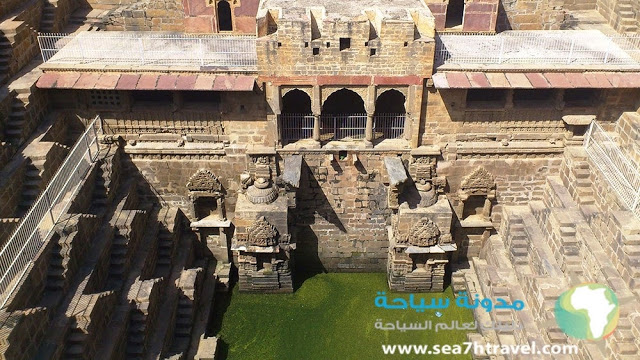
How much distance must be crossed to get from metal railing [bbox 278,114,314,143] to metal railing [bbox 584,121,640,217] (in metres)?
8.64

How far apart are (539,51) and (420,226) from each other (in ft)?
21.6

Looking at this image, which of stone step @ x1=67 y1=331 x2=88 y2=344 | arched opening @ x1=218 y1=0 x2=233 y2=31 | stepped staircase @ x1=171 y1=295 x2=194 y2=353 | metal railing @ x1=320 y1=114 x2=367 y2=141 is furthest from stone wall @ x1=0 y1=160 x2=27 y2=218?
metal railing @ x1=320 y1=114 x2=367 y2=141

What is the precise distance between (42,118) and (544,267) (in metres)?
15.5

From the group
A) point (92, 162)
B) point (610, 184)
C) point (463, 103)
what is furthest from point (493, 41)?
point (92, 162)

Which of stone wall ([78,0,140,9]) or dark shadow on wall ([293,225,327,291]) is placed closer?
dark shadow on wall ([293,225,327,291])

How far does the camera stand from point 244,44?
1870cm

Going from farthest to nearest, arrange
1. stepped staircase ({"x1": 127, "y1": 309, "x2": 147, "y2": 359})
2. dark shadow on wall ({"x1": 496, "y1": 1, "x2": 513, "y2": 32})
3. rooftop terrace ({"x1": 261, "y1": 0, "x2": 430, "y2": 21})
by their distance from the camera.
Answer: dark shadow on wall ({"x1": 496, "y1": 1, "x2": 513, "y2": 32})
rooftop terrace ({"x1": 261, "y1": 0, "x2": 430, "y2": 21})
stepped staircase ({"x1": 127, "y1": 309, "x2": 147, "y2": 359})

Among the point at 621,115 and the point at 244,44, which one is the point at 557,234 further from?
the point at 244,44

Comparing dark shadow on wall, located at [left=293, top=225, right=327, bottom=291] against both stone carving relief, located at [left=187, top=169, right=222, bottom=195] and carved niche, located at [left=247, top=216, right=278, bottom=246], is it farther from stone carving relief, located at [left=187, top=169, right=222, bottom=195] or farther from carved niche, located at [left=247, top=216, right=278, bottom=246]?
stone carving relief, located at [left=187, top=169, right=222, bottom=195]

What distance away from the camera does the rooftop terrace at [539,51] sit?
671 inches

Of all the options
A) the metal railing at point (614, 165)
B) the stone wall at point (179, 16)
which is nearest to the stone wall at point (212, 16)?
the stone wall at point (179, 16)

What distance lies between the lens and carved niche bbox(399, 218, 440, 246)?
59.3 feet

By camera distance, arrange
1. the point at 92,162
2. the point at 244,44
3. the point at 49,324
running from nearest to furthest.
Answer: the point at 49,324
the point at 92,162
the point at 244,44

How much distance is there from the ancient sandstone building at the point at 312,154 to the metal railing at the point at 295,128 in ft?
0.21
